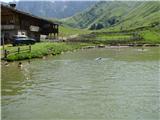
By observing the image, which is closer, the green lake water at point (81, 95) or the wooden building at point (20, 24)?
the green lake water at point (81, 95)

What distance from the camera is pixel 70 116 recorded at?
67.8 feet

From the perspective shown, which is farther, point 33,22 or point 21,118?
point 33,22

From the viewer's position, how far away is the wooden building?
7789 cm

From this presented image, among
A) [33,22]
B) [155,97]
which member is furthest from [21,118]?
[33,22]

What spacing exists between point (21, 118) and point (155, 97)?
8.68 meters

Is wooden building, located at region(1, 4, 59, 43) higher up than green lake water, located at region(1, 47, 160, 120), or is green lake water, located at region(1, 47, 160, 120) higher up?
wooden building, located at region(1, 4, 59, 43)

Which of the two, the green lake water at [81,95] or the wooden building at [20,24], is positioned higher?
the wooden building at [20,24]

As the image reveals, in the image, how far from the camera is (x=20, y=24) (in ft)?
276

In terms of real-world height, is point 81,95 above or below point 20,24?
below

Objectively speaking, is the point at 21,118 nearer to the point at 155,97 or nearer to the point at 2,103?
the point at 2,103

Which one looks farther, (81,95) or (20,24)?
(20,24)

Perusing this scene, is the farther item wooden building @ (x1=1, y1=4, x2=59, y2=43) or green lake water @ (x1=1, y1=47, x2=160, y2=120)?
wooden building @ (x1=1, y1=4, x2=59, y2=43)

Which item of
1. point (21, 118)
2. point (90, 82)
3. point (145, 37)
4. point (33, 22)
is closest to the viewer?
point (21, 118)

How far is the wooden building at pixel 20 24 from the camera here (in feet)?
256
